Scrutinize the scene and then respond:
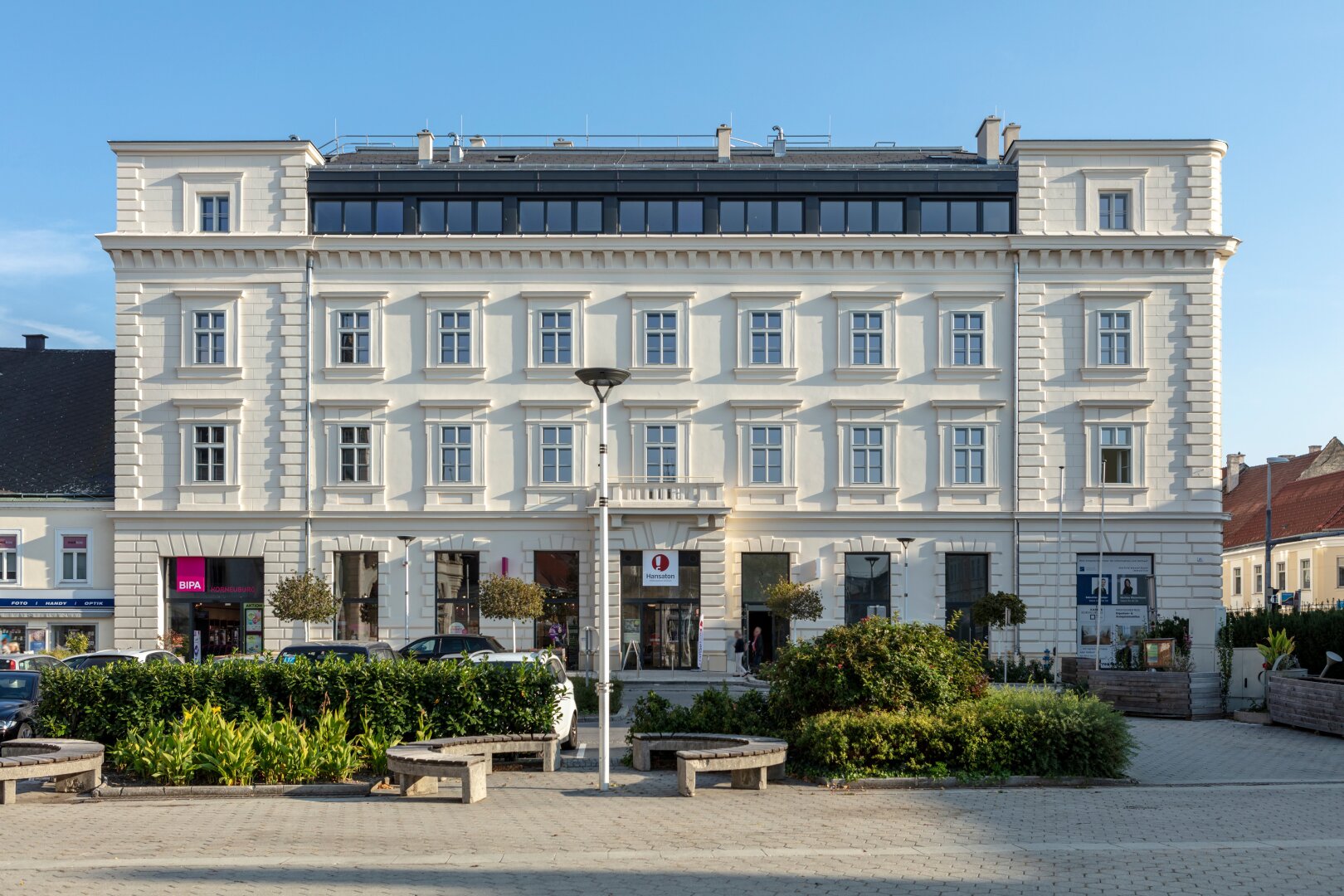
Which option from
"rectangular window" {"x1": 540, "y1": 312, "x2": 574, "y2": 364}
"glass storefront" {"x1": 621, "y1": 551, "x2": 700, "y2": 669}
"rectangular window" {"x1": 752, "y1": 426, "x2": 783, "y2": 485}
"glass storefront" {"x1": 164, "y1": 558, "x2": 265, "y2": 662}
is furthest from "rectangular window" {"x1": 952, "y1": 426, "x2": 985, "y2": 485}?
"glass storefront" {"x1": 164, "y1": 558, "x2": 265, "y2": 662}

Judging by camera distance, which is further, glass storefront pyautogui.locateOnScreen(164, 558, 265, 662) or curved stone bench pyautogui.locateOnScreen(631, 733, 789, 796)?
glass storefront pyautogui.locateOnScreen(164, 558, 265, 662)

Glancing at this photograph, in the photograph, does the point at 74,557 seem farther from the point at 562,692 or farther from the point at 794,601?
the point at 562,692

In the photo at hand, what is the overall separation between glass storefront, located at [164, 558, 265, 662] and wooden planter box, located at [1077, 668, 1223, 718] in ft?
81.3

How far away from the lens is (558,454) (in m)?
41.3

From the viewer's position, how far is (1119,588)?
40938 millimetres

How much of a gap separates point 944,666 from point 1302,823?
16.2 feet

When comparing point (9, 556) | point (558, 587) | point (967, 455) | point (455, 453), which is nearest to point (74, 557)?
point (9, 556)

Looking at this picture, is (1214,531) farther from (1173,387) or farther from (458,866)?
(458,866)

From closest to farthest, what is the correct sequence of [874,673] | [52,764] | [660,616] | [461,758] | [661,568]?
[461,758] < [52,764] < [874,673] < [661,568] < [660,616]

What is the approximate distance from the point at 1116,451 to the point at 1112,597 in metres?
4.33

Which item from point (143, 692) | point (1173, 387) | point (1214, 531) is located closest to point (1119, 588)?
point (1214, 531)

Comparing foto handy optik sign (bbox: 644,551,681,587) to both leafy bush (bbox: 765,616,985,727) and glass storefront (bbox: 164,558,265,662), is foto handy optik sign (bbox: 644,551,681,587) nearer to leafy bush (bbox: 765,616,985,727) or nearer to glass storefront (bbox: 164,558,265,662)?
glass storefront (bbox: 164,558,265,662)

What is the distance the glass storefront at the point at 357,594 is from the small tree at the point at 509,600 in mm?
3916

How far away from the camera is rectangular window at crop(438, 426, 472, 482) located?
4119cm
